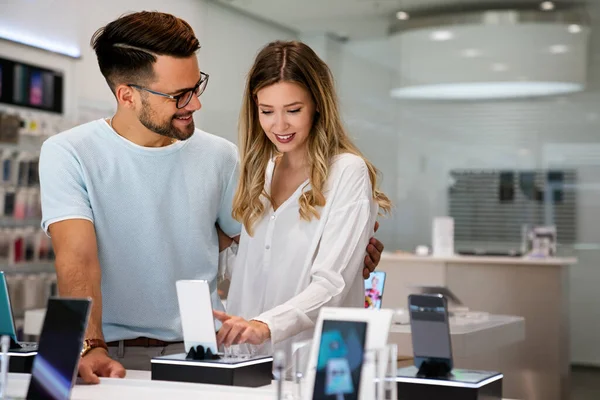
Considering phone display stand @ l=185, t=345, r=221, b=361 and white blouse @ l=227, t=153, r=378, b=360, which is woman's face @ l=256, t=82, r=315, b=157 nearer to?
white blouse @ l=227, t=153, r=378, b=360

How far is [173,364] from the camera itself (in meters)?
1.85

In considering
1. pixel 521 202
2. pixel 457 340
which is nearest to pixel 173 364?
pixel 457 340

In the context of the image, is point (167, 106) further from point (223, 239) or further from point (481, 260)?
point (481, 260)

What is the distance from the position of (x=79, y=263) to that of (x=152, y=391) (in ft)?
1.63

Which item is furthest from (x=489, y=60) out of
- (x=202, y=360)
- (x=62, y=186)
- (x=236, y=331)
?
(x=202, y=360)

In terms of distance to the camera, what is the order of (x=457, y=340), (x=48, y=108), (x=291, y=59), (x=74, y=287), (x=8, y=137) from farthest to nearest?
1. (x=48, y=108)
2. (x=8, y=137)
3. (x=457, y=340)
4. (x=291, y=59)
5. (x=74, y=287)

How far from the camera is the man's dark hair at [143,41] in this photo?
2.30 meters

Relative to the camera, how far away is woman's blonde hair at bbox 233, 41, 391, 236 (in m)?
2.31

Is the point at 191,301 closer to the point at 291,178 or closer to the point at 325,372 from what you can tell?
the point at 325,372

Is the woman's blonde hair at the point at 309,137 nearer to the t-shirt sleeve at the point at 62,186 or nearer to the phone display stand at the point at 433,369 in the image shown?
the t-shirt sleeve at the point at 62,186

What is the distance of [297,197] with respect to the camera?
7.71 feet

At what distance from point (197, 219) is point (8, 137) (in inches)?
176

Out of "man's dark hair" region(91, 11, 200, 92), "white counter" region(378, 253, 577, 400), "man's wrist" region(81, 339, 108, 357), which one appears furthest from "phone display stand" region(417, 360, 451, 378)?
"white counter" region(378, 253, 577, 400)

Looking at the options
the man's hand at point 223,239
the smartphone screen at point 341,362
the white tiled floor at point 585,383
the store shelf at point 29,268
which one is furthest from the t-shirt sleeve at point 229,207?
the white tiled floor at point 585,383
